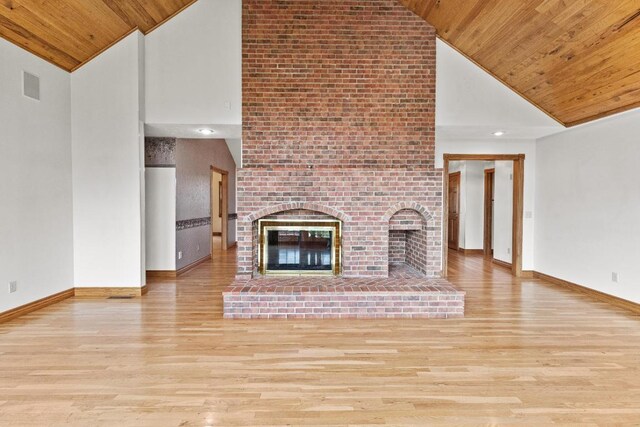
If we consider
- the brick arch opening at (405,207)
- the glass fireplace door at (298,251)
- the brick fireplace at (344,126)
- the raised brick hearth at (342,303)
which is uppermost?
the brick fireplace at (344,126)

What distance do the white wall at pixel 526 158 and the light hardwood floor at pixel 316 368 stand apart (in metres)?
1.72

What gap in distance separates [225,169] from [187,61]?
12.0 ft

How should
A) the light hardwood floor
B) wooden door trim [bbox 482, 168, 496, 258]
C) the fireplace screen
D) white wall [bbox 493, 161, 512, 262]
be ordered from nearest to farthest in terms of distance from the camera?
the light hardwood floor < the fireplace screen < white wall [bbox 493, 161, 512, 262] < wooden door trim [bbox 482, 168, 496, 258]

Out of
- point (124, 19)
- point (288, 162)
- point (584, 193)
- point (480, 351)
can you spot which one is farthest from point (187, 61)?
point (584, 193)

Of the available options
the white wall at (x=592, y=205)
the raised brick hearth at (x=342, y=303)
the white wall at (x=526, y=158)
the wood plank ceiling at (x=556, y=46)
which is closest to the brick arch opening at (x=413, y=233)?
the raised brick hearth at (x=342, y=303)

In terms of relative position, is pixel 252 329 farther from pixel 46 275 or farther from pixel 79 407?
pixel 46 275

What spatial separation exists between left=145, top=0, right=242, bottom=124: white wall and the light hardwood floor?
2.33 meters

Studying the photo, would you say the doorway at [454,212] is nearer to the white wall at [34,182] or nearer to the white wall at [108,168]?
the white wall at [108,168]

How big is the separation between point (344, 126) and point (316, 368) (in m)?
2.83

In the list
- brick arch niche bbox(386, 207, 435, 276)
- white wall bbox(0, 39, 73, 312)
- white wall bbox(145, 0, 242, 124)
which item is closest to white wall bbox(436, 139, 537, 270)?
brick arch niche bbox(386, 207, 435, 276)

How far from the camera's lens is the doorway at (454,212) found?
8102 mm

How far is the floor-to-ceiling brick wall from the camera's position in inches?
165

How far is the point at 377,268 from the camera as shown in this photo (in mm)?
4191

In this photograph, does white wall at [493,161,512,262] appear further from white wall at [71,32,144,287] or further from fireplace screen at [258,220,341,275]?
white wall at [71,32,144,287]
